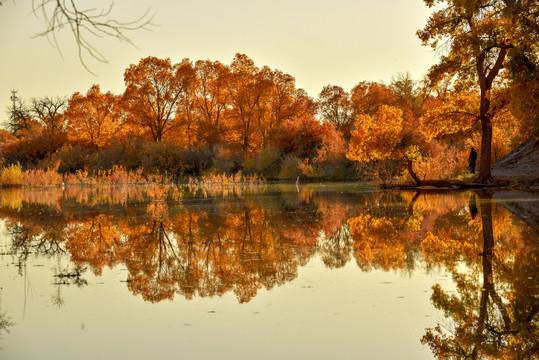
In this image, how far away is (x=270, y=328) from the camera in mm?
5141

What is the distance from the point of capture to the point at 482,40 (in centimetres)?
2214

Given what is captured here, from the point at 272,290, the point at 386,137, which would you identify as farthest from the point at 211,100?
the point at 272,290

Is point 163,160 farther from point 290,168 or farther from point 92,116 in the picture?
point 92,116

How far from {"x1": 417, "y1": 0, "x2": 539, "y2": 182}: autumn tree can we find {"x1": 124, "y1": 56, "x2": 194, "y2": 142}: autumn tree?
31.6 m

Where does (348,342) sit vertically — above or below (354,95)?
below

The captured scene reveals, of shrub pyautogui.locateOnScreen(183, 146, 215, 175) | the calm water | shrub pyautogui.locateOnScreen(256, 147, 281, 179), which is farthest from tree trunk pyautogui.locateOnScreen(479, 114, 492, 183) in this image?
shrub pyautogui.locateOnScreen(183, 146, 215, 175)

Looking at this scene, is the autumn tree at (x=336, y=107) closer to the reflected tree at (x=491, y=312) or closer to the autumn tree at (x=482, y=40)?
the autumn tree at (x=482, y=40)

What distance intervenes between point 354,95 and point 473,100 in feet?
98.5

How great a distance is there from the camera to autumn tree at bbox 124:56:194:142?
50.8 meters

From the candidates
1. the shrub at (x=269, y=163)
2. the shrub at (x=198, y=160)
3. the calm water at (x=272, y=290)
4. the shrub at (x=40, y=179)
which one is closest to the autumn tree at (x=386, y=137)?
the calm water at (x=272, y=290)

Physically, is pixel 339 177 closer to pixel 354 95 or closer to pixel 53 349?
pixel 354 95

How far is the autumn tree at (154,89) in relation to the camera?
50844 millimetres

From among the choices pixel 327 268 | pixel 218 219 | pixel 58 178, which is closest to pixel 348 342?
pixel 327 268

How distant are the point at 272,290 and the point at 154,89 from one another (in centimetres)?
4699
